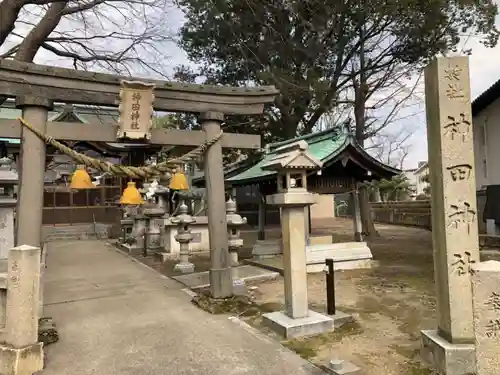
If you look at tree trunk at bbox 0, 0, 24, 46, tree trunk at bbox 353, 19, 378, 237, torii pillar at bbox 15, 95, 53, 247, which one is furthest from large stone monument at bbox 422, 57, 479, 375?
tree trunk at bbox 353, 19, 378, 237

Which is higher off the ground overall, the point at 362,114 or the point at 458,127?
the point at 362,114

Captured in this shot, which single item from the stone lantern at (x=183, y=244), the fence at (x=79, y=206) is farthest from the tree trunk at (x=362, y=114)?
the fence at (x=79, y=206)

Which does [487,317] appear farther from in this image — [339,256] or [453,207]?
[339,256]

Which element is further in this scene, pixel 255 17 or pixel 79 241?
pixel 79 241

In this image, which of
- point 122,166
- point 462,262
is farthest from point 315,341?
point 122,166

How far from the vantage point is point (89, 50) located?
13055 mm

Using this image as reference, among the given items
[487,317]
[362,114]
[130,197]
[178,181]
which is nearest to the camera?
[487,317]

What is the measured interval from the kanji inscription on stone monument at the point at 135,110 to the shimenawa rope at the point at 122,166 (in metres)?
0.58

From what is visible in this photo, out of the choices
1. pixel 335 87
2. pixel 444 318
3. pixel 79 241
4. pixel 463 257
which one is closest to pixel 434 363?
pixel 444 318

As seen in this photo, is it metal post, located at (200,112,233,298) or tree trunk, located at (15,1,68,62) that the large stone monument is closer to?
metal post, located at (200,112,233,298)

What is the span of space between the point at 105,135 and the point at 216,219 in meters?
2.54

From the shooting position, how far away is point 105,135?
708 cm

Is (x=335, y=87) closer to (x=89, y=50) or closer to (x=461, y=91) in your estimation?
(x=89, y=50)

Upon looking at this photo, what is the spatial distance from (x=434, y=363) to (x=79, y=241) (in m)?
A: 20.6
